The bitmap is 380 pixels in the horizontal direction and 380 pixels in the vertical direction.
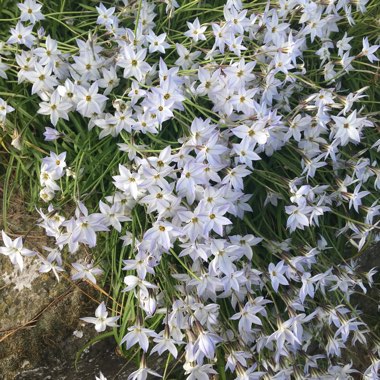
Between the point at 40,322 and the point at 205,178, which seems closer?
the point at 205,178

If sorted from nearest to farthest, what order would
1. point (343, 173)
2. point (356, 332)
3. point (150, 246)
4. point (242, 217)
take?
point (150, 246), point (242, 217), point (356, 332), point (343, 173)

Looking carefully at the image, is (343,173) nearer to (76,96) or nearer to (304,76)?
(304,76)

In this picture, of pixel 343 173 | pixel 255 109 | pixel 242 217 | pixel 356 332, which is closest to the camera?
pixel 255 109

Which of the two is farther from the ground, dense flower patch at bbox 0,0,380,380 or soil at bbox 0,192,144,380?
dense flower patch at bbox 0,0,380,380

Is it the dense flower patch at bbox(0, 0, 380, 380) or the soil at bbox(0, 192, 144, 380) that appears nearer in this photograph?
the dense flower patch at bbox(0, 0, 380, 380)

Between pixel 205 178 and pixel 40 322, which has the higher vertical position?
pixel 205 178

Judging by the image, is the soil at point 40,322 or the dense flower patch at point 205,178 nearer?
the dense flower patch at point 205,178

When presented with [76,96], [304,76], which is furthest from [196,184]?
[304,76]

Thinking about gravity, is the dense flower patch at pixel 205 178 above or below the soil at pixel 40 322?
above
